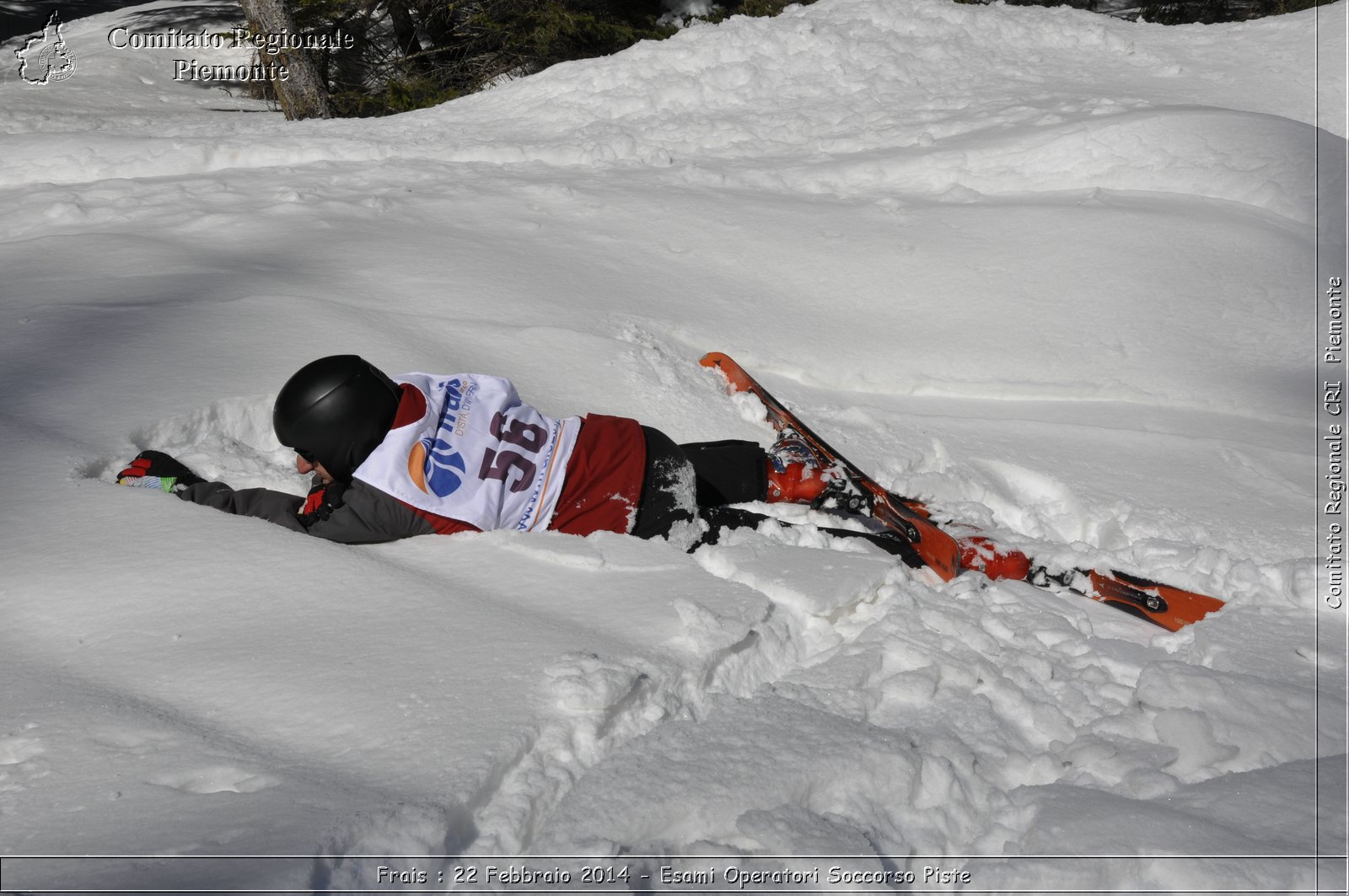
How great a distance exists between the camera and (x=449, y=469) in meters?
2.63

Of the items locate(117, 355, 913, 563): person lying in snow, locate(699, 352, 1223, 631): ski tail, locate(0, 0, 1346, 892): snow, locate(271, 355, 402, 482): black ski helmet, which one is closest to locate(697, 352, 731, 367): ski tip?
locate(0, 0, 1346, 892): snow

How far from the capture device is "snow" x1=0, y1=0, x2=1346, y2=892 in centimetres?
176

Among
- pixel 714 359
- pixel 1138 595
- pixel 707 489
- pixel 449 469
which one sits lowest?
pixel 1138 595

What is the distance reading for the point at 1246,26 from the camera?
718 cm

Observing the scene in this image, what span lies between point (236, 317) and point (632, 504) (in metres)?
1.74

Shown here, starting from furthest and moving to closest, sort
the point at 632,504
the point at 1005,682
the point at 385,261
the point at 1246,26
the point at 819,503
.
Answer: the point at 1246,26, the point at 385,261, the point at 819,503, the point at 632,504, the point at 1005,682

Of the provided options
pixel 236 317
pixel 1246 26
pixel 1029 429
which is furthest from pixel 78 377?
pixel 1246 26

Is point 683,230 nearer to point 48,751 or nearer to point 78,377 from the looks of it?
point 78,377

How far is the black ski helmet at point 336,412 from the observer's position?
252cm

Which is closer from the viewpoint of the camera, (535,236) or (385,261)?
(385,261)

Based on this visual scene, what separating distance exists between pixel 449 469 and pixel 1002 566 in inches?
69.0

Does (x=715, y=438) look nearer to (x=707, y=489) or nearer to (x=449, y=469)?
(x=707, y=489)

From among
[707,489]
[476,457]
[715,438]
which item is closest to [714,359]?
[715,438]

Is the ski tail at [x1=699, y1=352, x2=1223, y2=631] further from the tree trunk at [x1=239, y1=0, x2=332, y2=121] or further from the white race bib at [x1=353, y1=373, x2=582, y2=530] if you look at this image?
the tree trunk at [x1=239, y1=0, x2=332, y2=121]
